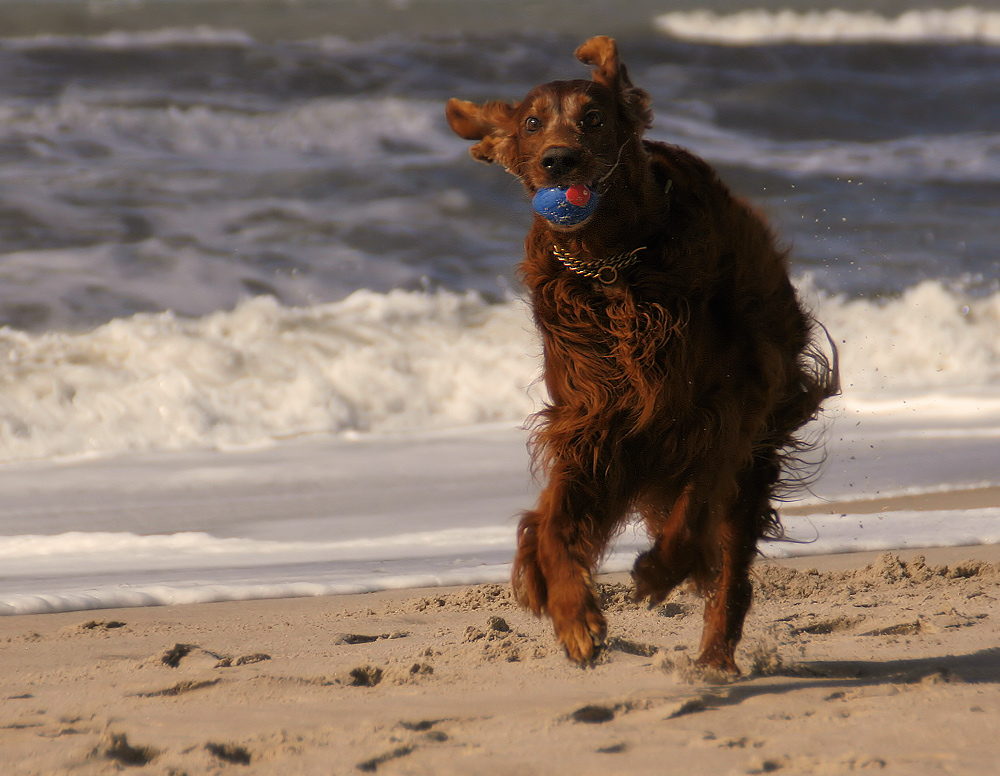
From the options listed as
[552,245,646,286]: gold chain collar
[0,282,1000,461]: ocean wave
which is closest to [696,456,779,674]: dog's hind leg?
[552,245,646,286]: gold chain collar

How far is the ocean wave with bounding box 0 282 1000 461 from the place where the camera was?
23.0 ft

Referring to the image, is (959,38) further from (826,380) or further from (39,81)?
(826,380)

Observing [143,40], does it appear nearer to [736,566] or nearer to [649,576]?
[736,566]

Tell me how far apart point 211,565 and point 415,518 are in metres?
1.06

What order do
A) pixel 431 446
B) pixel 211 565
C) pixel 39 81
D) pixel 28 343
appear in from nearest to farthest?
pixel 211 565
pixel 431 446
pixel 28 343
pixel 39 81

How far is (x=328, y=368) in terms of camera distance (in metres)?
7.89

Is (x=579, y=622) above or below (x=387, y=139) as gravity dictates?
below

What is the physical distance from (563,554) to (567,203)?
88 cm

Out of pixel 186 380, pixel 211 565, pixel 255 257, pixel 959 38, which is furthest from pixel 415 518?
pixel 959 38

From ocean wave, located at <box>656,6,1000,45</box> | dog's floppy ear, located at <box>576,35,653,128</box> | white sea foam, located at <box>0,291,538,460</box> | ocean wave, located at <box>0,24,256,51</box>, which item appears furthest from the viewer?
ocean wave, located at <box>656,6,1000,45</box>

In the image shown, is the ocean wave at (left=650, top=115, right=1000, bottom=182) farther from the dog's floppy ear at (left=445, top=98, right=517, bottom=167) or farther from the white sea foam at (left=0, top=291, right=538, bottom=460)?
the dog's floppy ear at (left=445, top=98, right=517, bottom=167)

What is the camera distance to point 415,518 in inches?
210

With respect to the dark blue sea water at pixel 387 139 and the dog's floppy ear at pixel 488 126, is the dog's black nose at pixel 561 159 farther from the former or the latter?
the dark blue sea water at pixel 387 139

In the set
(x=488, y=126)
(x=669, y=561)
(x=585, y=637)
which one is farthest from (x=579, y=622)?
(x=488, y=126)
